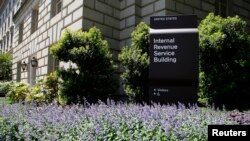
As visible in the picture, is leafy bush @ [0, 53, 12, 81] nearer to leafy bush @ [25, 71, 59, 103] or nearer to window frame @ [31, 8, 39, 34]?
window frame @ [31, 8, 39, 34]

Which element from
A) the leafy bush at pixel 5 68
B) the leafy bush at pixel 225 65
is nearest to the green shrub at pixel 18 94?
the leafy bush at pixel 225 65

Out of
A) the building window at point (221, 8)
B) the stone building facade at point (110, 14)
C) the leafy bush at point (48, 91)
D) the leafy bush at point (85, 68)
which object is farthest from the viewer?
the building window at point (221, 8)

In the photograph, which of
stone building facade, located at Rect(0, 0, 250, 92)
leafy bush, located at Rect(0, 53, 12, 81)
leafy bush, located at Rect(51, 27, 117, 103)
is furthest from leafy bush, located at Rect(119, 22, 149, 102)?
leafy bush, located at Rect(0, 53, 12, 81)

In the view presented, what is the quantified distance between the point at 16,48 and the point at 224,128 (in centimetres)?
2673

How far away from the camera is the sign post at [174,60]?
8609mm

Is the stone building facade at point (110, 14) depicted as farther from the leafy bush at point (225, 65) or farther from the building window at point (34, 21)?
the leafy bush at point (225, 65)

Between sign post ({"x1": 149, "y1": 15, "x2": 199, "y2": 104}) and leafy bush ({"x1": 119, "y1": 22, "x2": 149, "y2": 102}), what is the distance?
198 cm

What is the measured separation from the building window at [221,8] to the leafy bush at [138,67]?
655 cm

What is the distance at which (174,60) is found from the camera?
8.79 meters

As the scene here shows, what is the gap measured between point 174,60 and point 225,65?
1899 mm

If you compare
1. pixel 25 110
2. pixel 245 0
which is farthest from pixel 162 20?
pixel 245 0

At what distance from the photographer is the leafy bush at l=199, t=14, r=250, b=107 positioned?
9508 millimetres

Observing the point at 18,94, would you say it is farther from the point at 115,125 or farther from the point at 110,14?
the point at 115,125

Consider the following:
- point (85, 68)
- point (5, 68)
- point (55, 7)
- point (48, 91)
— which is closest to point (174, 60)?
point (85, 68)
